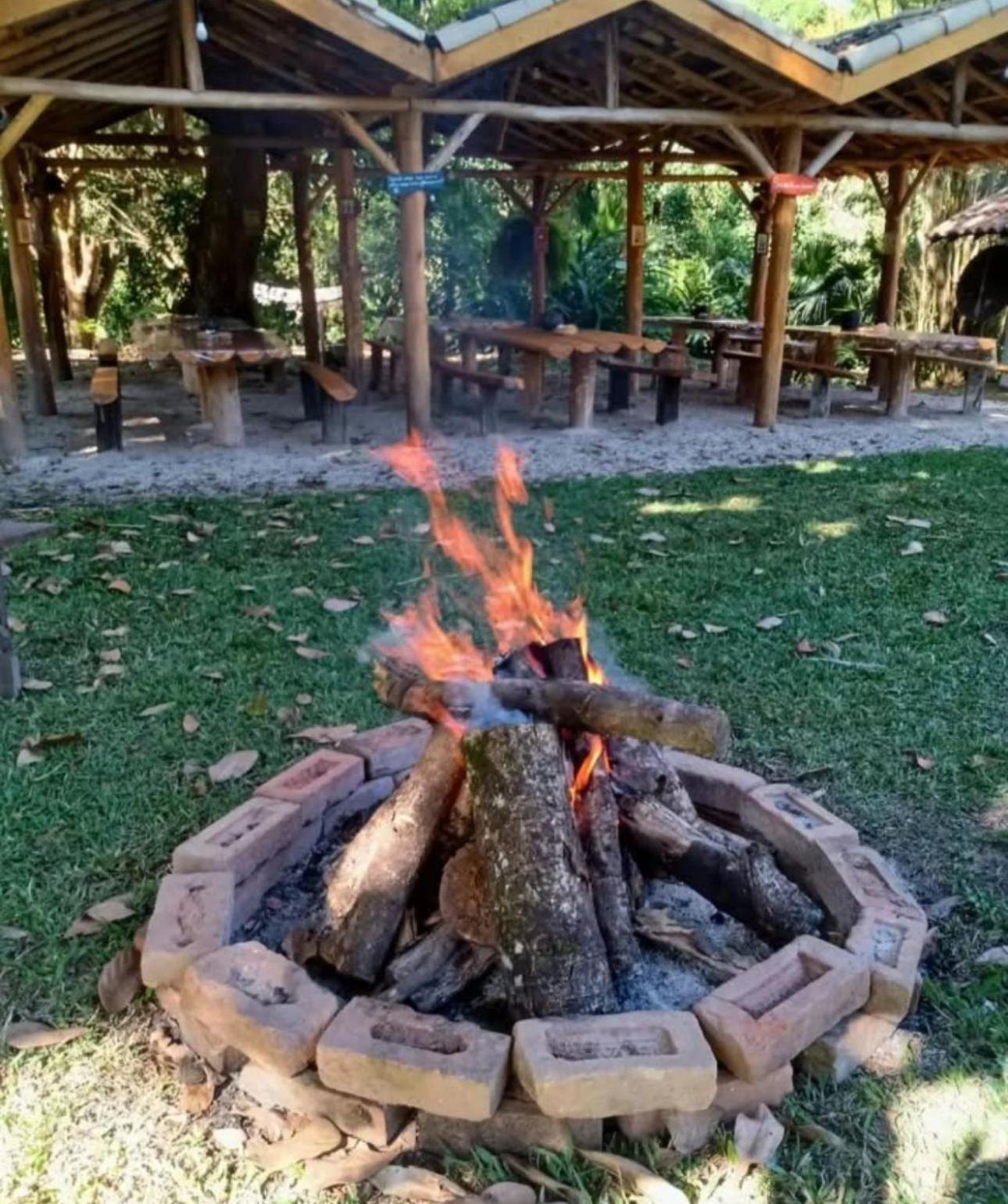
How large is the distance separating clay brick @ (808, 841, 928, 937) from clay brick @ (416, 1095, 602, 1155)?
2.71ft

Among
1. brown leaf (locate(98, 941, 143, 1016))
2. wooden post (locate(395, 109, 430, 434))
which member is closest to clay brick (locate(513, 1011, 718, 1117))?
brown leaf (locate(98, 941, 143, 1016))

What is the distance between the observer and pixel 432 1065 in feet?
6.00

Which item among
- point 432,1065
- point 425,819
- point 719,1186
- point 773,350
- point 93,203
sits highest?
point 93,203

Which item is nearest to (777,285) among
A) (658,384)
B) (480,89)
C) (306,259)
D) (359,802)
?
(658,384)

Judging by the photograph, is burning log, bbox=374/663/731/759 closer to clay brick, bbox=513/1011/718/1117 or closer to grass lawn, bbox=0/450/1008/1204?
clay brick, bbox=513/1011/718/1117

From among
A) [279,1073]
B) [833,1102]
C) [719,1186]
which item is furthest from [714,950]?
[279,1073]

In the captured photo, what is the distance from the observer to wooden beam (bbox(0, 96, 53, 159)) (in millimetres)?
7164

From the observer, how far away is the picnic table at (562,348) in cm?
903

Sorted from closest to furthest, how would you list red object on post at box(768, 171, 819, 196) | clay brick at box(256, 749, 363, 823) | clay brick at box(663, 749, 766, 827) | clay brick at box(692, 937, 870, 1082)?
clay brick at box(692, 937, 870, 1082)
clay brick at box(256, 749, 363, 823)
clay brick at box(663, 749, 766, 827)
red object on post at box(768, 171, 819, 196)

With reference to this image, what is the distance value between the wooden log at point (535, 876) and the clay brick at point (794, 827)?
701 mm

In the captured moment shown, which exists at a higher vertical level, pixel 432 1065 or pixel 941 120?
pixel 941 120


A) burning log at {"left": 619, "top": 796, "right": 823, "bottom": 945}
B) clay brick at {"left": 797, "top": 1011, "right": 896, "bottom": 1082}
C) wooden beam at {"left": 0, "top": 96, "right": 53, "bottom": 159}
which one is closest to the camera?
clay brick at {"left": 797, "top": 1011, "right": 896, "bottom": 1082}

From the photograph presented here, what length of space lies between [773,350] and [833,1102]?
338 inches

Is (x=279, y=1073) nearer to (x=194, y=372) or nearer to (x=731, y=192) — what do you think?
(x=194, y=372)
